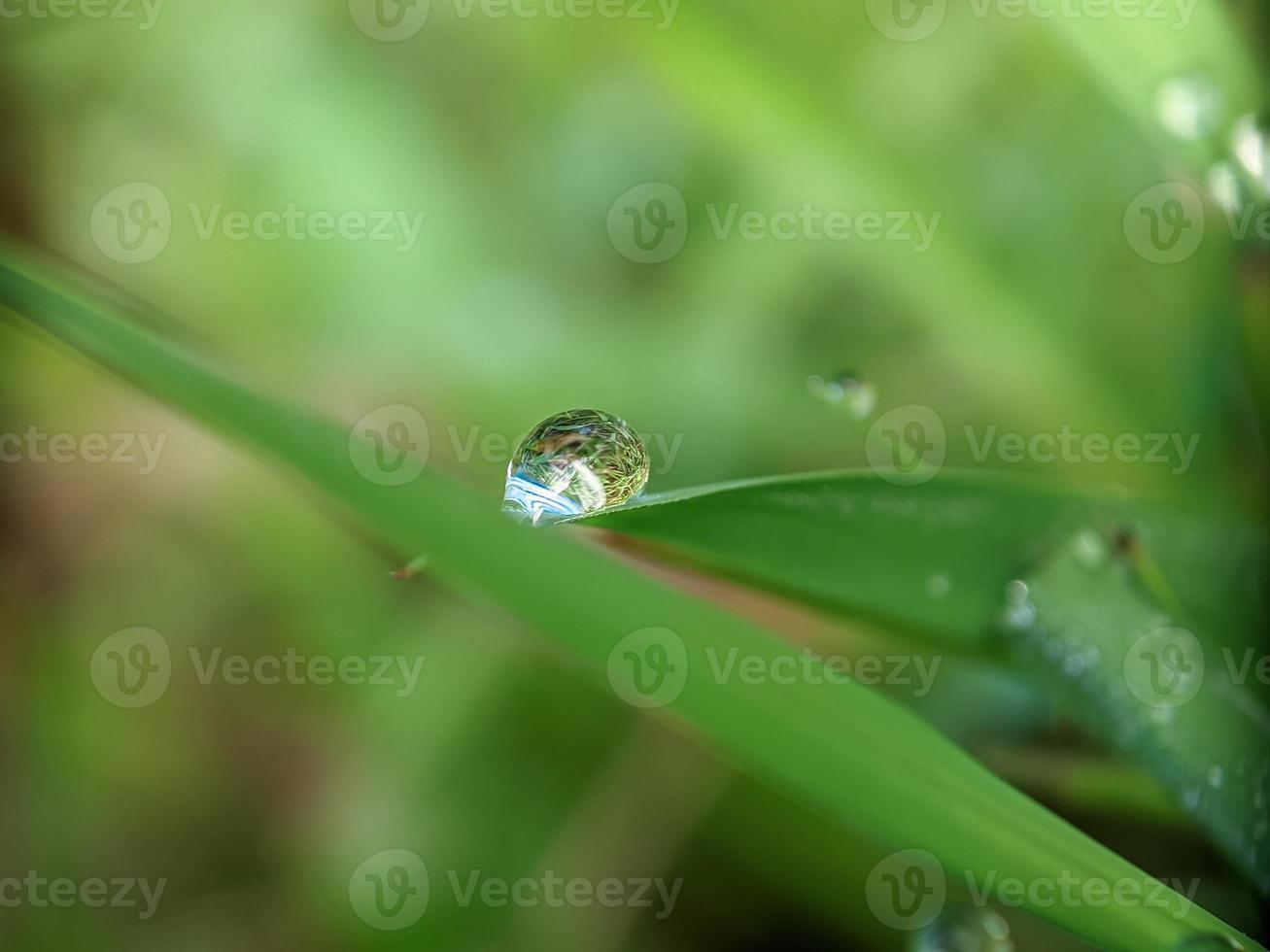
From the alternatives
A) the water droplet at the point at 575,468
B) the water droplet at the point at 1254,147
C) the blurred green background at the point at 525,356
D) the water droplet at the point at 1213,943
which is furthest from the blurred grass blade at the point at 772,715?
the water droplet at the point at 1254,147

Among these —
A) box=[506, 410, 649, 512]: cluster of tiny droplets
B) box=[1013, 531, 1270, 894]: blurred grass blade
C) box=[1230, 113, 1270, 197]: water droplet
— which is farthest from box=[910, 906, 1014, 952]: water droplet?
box=[1230, 113, 1270, 197]: water droplet

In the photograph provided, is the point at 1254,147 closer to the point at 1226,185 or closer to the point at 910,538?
the point at 1226,185

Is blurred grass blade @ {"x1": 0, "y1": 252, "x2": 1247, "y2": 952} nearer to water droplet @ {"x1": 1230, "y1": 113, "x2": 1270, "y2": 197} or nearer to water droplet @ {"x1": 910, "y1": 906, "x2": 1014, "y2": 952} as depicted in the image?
water droplet @ {"x1": 910, "y1": 906, "x2": 1014, "y2": 952}

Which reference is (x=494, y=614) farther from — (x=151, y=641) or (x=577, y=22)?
(x=577, y=22)

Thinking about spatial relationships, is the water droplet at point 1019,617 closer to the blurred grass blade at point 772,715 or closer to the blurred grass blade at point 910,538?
the blurred grass blade at point 910,538

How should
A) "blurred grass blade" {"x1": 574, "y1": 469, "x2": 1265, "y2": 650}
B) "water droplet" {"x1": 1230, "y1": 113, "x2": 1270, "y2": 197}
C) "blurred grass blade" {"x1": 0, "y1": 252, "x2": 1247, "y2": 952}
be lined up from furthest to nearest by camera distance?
"water droplet" {"x1": 1230, "y1": 113, "x2": 1270, "y2": 197} < "blurred grass blade" {"x1": 574, "y1": 469, "x2": 1265, "y2": 650} < "blurred grass blade" {"x1": 0, "y1": 252, "x2": 1247, "y2": 952}
